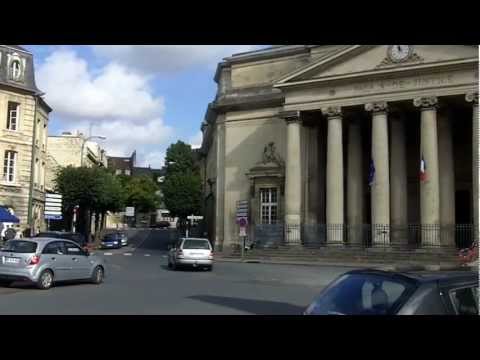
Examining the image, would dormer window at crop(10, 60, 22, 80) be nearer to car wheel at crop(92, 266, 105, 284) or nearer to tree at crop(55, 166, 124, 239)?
tree at crop(55, 166, 124, 239)

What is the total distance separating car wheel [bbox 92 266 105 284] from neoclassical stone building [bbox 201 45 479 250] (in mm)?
18178

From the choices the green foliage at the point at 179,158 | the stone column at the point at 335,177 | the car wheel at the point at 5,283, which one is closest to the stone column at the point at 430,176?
the stone column at the point at 335,177

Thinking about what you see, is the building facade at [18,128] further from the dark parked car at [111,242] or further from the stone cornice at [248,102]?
the stone cornice at [248,102]

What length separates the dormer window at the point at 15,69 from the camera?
45166 millimetres

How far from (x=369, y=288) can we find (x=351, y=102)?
3305 centimetres

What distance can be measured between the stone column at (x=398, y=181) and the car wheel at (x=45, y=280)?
23.4 metres

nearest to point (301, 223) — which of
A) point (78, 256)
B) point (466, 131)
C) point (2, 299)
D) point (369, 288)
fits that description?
point (466, 131)

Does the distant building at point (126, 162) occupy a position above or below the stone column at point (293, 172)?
above

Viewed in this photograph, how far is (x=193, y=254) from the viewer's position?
27.6m

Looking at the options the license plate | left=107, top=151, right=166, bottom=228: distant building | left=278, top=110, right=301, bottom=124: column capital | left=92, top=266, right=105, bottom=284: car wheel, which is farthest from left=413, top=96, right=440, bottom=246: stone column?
left=107, top=151, right=166, bottom=228: distant building

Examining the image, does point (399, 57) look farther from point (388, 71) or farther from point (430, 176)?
point (430, 176)

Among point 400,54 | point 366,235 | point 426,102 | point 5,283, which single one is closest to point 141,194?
point 366,235

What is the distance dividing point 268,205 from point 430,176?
13102 mm
